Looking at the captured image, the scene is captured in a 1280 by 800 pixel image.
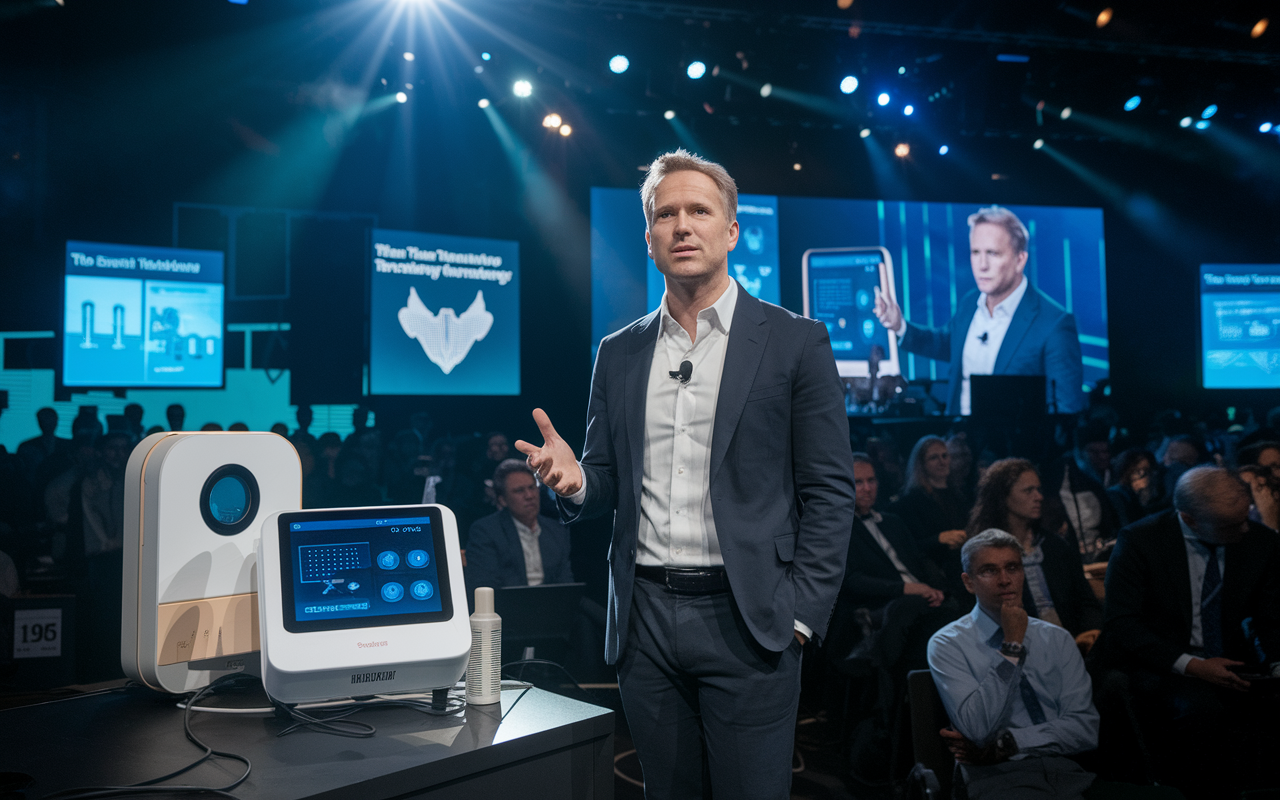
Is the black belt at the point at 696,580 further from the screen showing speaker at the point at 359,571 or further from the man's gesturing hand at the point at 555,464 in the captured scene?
the screen showing speaker at the point at 359,571

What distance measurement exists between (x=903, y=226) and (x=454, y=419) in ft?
14.8

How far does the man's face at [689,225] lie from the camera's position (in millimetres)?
1473

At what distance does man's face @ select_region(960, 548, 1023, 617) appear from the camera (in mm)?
2680

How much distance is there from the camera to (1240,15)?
20.1ft

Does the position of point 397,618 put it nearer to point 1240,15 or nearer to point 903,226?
point 903,226

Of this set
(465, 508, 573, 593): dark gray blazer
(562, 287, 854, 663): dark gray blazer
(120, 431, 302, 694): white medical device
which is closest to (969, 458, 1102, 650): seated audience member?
(465, 508, 573, 593): dark gray blazer

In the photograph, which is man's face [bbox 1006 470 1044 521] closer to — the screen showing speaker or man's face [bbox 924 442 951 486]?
man's face [bbox 924 442 951 486]

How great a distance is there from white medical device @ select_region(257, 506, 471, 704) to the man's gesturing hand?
19cm

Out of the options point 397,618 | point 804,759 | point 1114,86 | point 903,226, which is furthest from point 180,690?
point 1114,86

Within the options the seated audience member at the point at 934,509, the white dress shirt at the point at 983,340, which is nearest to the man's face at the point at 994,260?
the white dress shirt at the point at 983,340

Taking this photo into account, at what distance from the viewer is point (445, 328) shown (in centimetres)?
705

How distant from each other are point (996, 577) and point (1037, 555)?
116cm

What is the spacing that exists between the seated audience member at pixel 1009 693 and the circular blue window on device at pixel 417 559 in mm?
1791

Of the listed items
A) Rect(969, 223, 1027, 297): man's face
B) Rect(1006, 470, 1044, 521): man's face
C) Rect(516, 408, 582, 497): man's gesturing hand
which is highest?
Rect(969, 223, 1027, 297): man's face
